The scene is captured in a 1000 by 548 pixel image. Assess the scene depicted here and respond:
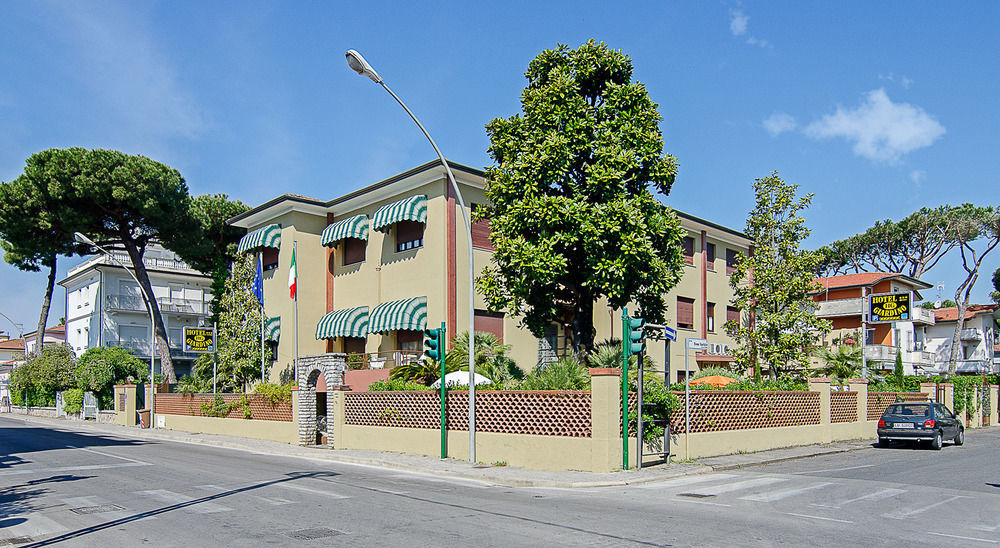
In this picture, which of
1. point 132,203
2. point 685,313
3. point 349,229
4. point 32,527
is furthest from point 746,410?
point 132,203

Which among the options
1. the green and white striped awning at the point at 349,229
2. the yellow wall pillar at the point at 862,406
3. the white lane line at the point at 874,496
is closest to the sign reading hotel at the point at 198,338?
the green and white striped awning at the point at 349,229

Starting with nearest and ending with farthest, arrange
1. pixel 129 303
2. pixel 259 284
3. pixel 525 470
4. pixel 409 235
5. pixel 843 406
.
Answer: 1. pixel 525 470
2. pixel 843 406
3. pixel 409 235
4. pixel 259 284
5. pixel 129 303

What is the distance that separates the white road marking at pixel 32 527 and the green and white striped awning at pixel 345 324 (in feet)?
63.0

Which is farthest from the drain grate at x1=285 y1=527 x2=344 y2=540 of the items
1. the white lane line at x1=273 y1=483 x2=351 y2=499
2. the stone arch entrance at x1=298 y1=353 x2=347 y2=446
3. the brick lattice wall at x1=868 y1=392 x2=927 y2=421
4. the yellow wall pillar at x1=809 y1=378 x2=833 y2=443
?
the brick lattice wall at x1=868 y1=392 x2=927 y2=421

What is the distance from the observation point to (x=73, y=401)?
45750 millimetres

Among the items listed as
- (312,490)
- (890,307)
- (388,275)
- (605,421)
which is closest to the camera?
(312,490)

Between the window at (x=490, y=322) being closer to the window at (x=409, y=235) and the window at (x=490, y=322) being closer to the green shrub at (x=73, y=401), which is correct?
the window at (x=409, y=235)

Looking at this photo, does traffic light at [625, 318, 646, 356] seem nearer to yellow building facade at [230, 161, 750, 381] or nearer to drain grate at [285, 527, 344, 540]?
drain grate at [285, 527, 344, 540]

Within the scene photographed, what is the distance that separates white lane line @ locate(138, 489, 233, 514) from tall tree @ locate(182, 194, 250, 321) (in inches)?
1180

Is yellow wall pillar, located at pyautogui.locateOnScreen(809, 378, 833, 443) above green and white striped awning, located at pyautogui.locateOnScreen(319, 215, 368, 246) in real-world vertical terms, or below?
below

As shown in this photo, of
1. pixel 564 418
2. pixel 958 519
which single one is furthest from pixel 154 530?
pixel 958 519

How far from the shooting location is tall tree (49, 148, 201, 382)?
38844 mm

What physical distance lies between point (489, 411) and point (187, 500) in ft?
26.1

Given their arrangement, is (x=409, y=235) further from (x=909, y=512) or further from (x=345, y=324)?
(x=909, y=512)
